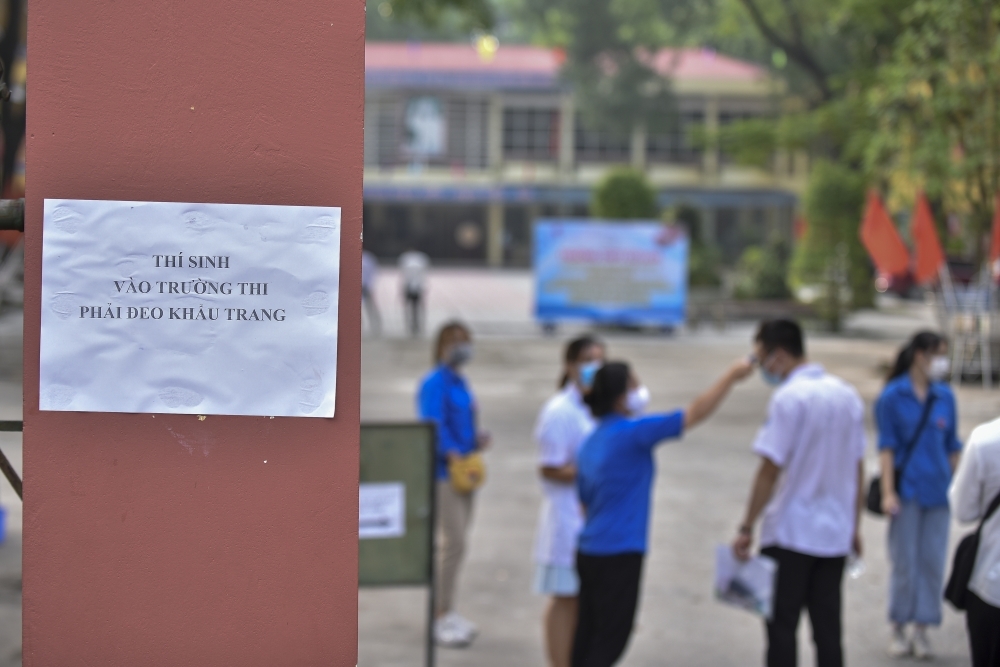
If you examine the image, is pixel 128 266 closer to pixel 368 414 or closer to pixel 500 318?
pixel 368 414

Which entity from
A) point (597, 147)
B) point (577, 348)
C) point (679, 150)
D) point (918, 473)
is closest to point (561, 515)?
point (577, 348)

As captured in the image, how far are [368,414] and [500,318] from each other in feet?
42.5

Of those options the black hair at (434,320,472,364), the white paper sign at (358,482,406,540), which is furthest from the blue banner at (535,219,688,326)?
the white paper sign at (358,482,406,540)

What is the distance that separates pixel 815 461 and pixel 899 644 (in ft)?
5.88

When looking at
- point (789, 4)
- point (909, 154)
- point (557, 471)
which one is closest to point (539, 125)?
point (789, 4)

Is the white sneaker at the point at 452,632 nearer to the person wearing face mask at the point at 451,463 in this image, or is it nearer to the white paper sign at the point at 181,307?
the person wearing face mask at the point at 451,463

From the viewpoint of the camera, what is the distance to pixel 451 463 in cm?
638

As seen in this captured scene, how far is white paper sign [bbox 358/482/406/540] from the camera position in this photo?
223 inches

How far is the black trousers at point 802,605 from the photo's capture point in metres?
5.04

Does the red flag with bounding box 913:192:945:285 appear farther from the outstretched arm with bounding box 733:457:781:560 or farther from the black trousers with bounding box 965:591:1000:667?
the black trousers with bounding box 965:591:1000:667

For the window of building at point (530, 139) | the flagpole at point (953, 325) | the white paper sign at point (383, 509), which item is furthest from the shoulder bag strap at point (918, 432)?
the window of building at point (530, 139)

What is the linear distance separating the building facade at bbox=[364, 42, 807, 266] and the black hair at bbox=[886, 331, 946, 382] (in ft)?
137

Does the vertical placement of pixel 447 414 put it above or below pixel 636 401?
below

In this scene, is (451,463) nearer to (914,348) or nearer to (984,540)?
(914,348)
